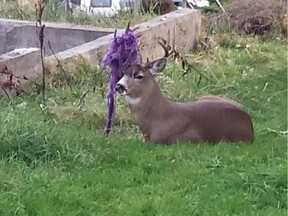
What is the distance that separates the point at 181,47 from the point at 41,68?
351 cm

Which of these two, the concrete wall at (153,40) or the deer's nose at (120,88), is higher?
the deer's nose at (120,88)

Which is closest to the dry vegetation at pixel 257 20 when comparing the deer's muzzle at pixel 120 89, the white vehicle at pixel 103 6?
the white vehicle at pixel 103 6

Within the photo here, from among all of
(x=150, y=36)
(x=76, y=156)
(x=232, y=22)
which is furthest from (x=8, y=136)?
Answer: (x=232, y=22)

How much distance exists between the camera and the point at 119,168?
6930 millimetres

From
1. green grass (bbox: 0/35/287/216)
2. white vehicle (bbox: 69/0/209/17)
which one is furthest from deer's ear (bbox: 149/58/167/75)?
white vehicle (bbox: 69/0/209/17)

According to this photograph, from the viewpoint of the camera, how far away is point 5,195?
602cm

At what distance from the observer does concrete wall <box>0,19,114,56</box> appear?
12633mm

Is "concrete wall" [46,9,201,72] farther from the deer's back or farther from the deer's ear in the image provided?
the deer's back

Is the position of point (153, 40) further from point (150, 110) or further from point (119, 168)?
point (119, 168)

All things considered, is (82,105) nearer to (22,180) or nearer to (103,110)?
(103,110)

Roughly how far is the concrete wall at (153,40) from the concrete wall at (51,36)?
0.69 metres

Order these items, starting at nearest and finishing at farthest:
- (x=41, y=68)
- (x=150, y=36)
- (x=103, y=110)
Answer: (x=103, y=110) → (x=41, y=68) → (x=150, y=36)

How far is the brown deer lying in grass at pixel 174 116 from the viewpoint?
7750 millimetres

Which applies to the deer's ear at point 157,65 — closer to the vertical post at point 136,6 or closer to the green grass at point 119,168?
the green grass at point 119,168
